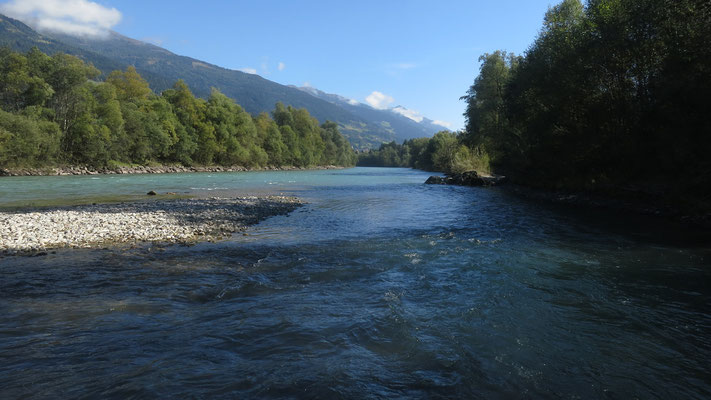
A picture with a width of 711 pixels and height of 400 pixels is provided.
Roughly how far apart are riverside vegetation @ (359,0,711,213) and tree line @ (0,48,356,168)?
219ft

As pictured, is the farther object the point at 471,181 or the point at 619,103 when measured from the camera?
the point at 471,181

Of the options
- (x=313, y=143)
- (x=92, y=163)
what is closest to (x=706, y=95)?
(x=92, y=163)

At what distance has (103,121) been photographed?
68.0 metres

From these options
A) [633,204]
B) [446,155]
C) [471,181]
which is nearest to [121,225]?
[633,204]

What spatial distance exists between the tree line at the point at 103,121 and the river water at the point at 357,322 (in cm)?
6148

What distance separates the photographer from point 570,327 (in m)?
6.60

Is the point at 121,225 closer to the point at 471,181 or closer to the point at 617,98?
the point at 617,98

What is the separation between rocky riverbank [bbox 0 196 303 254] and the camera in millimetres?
12422

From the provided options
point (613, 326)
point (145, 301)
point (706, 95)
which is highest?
point (706, 95)

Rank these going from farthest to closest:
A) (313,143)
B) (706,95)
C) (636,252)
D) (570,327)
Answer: (313,143) < (706,95) < (636,252) < (570,327)

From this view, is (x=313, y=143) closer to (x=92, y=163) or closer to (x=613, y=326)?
(x=92, y=163)

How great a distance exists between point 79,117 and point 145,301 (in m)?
74.6

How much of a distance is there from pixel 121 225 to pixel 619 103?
3069 centimetres

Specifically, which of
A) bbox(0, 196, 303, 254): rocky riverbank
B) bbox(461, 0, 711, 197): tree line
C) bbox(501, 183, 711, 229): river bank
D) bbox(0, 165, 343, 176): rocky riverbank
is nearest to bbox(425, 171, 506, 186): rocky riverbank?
bbox(461, 0, 711, 197): tree line
